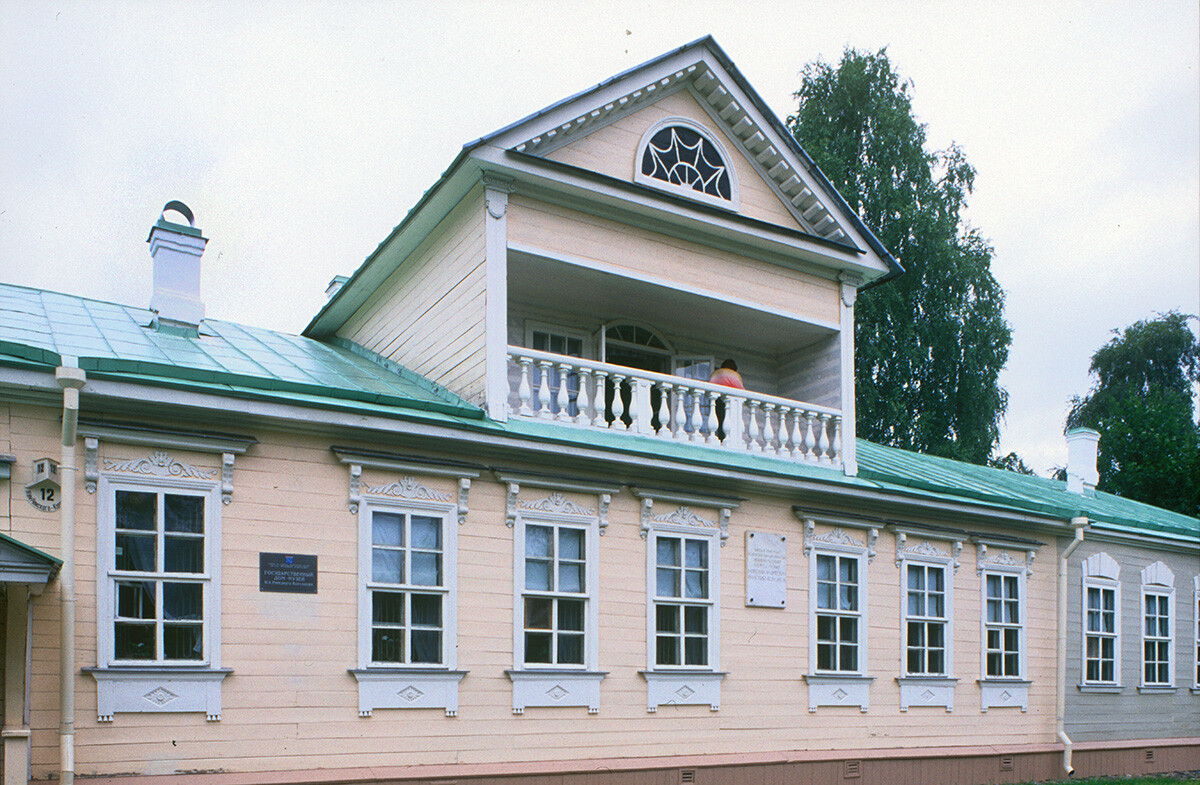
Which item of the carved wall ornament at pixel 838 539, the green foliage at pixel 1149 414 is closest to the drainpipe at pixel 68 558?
the carved wall ornament at pixel 838 539

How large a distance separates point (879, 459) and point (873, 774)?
16.7ft

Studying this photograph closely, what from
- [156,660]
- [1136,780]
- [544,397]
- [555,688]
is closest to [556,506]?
[544,397]

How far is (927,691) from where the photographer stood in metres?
13.9

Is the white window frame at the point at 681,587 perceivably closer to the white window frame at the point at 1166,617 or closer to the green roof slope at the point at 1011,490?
the green roof slope at the point at 1011,490

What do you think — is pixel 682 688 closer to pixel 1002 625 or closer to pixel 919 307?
pixel 1002 625

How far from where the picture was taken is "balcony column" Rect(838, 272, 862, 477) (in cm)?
1378

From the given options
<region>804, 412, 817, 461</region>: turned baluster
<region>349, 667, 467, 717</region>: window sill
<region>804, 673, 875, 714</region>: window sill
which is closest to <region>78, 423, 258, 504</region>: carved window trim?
<region>349, 667, 467, 717</region>: window sill

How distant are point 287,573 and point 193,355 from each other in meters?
2.44

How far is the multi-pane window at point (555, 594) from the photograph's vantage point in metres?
10.9

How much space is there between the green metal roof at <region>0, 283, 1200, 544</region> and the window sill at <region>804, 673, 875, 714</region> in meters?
2.39

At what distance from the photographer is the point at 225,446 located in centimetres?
938

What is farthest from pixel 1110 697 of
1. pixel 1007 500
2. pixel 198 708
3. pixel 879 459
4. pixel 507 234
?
pixel 198 708

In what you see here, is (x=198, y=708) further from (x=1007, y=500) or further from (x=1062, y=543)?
(x=1062, y=543)

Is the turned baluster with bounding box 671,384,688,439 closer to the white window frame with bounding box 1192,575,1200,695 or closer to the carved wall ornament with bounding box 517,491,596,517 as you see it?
the carved wall ornament with bounding box 517,491,596,517
